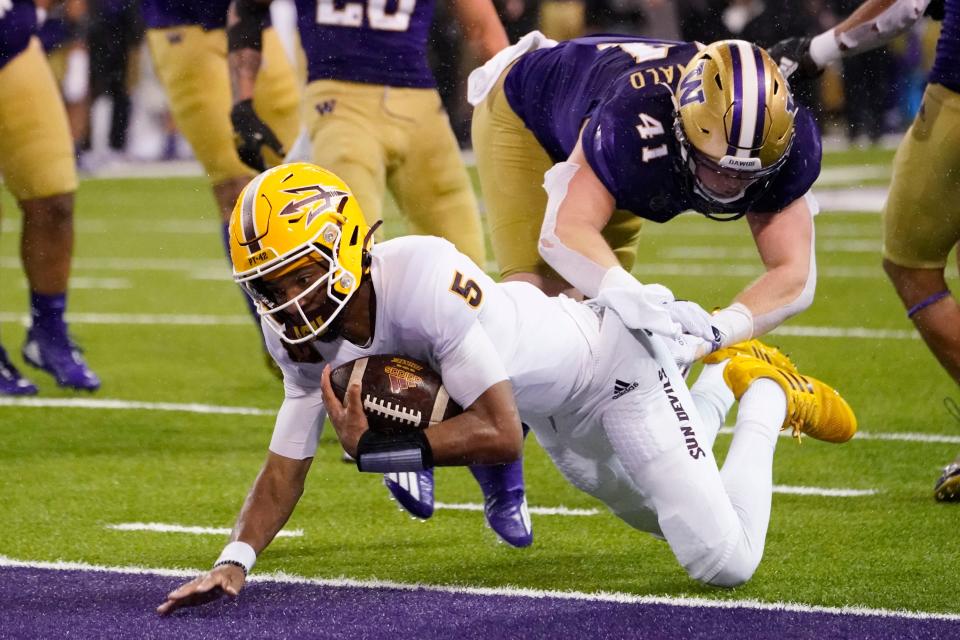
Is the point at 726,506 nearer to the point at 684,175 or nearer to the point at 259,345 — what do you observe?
the point at 684,175

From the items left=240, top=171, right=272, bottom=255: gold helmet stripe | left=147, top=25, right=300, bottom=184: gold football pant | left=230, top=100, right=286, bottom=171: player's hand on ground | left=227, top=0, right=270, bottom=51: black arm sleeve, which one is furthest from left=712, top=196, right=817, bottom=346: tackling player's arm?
left=147, top=25, right=300, bottom=184: gold football pant

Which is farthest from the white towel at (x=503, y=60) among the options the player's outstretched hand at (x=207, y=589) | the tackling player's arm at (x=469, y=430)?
the player's outstretched hand at (x=207, y=589)

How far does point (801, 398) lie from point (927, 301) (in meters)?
0.90

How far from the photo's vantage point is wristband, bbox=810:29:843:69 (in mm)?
4543

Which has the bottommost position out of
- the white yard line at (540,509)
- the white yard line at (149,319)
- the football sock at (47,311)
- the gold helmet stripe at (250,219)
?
the white yard line at (149,319)

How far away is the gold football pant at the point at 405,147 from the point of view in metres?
4.95

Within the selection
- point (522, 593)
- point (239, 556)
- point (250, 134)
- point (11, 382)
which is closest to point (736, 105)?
point (522, 593)

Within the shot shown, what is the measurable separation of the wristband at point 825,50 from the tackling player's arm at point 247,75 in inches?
73.9

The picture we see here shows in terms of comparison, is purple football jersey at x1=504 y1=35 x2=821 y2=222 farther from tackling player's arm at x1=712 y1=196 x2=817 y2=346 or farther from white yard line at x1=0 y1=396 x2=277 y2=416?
Result: white yard line at x1=0 y1=396 x2=277 y2=416

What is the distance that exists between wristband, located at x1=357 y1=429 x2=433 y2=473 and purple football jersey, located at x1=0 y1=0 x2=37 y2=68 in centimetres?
318

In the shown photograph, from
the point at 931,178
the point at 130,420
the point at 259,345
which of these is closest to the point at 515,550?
the point at 931,178

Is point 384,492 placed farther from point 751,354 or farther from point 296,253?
point 296,253

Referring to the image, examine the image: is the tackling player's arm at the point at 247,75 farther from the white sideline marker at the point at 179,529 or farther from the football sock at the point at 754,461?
the football sock at the point at 754,461

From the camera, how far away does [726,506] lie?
3.45m
